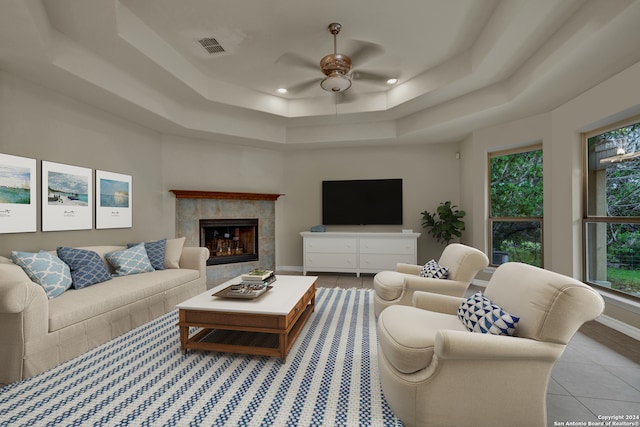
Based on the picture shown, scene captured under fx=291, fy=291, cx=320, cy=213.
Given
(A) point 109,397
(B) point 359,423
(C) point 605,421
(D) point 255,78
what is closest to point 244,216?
(D) point 255,78

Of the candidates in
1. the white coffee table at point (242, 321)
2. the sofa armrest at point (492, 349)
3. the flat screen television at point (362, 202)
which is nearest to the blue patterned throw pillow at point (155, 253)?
the white coffee table at point (242, 321)

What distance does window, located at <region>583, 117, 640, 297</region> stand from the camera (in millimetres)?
2879

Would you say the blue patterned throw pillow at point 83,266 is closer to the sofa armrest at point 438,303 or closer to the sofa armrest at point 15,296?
the sofa armrest at point 15,296

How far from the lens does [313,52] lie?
11.1 ft

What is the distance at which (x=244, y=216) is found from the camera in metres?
5.64

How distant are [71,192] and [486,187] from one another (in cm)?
564

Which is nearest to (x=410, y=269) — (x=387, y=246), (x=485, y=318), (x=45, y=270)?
(x=387, y=246)

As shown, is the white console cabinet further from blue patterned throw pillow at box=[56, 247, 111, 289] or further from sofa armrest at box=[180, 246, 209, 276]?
blue patterned throw pillow at box=[56, 247, 111, 289]

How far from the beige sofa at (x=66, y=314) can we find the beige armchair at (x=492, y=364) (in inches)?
93.1

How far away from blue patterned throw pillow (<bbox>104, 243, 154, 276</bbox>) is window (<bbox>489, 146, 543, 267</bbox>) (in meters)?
4.97

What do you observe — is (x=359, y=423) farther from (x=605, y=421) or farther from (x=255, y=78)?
(x=255, y=78)

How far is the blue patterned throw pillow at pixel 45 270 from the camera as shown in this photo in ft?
7.90

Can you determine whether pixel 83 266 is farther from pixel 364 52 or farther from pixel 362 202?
pixel 362 202

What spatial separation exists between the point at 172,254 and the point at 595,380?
14.2 feet
